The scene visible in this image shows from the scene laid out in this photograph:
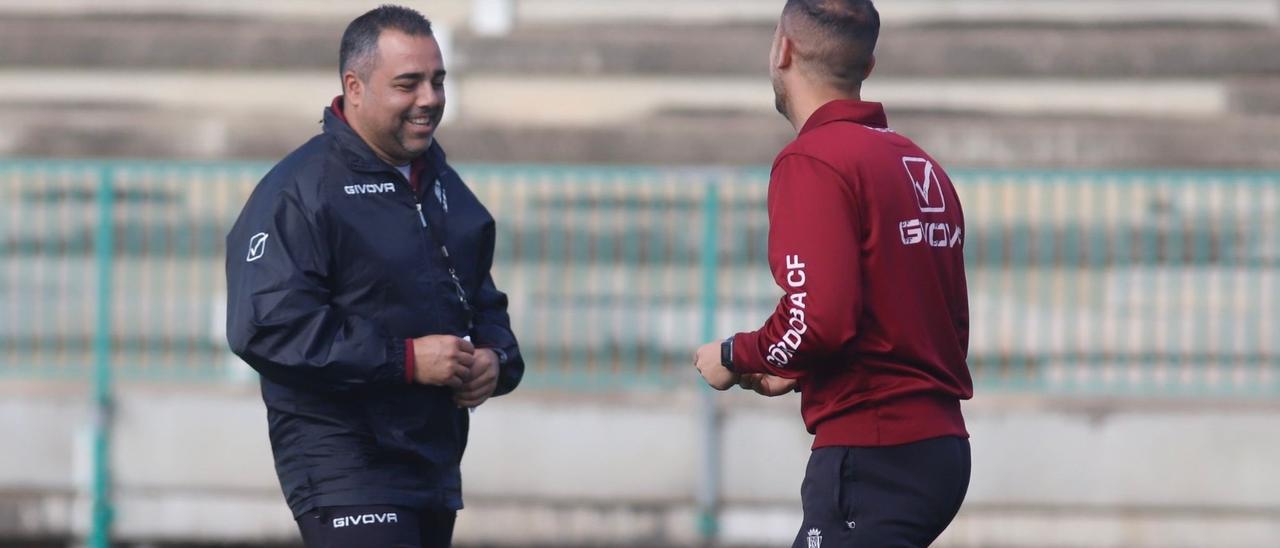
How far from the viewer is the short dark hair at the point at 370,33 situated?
4383mm

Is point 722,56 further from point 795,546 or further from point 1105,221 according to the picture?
point 795,546

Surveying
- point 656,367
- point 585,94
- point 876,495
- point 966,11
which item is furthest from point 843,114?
point 966,11

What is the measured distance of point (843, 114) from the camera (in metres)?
3.82

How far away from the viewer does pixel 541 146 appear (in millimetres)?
10742

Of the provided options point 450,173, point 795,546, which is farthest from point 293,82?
point 795,546

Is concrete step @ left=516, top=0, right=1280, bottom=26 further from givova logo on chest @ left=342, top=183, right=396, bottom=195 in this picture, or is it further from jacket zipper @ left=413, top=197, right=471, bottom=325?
givova logo on chest @ left=342, top=183, right=396, bottom=195

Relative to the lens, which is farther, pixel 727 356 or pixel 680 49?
pixel 680 49

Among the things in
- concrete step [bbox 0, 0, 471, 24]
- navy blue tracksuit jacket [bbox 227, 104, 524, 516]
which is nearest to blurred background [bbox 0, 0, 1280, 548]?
concrete step [bbox 0, 0, 471, 24]

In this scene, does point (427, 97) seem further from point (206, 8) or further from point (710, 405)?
point (206, 8)

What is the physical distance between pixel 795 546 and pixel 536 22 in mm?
8530

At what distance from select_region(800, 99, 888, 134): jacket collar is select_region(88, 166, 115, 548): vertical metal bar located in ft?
17.7

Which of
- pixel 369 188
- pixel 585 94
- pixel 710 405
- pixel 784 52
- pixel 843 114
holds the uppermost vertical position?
pixel 585 94

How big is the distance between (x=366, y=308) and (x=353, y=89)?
1.81 feet

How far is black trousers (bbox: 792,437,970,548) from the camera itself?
12.4ft
